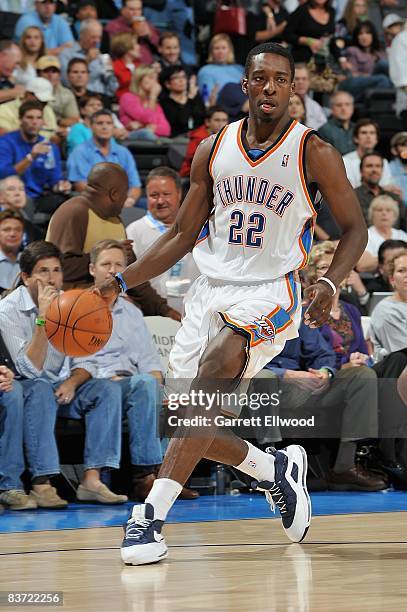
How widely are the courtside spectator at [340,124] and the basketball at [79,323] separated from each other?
6752mm

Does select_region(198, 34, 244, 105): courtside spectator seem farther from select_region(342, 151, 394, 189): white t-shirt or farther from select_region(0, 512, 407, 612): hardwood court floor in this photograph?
select_region(0, 512, 407, 612): hardwood court floor

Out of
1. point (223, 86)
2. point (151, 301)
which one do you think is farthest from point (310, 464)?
point (223, 86)

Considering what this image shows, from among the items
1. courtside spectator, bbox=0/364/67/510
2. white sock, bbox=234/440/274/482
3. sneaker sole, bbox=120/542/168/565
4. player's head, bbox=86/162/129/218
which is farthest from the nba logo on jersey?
player's head, bbox=86/162/129/218

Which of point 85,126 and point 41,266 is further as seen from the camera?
point 85,126

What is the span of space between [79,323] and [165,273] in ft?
10.1

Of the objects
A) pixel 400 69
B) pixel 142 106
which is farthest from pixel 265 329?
pixel 400 69

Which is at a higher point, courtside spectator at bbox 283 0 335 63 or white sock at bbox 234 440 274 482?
courtside spectator at bbox 283 0 335 63

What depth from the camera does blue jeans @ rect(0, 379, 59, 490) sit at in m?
6.36

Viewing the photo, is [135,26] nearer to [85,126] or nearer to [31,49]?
[31,49]

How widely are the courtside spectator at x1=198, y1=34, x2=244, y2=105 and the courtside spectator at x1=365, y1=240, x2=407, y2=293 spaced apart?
412 centimetres

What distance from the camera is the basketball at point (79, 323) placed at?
16.9ft

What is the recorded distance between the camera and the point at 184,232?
4945 mm

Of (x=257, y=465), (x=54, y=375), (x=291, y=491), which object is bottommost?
(x=291, y=491)

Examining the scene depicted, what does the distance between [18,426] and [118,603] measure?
117 inches
